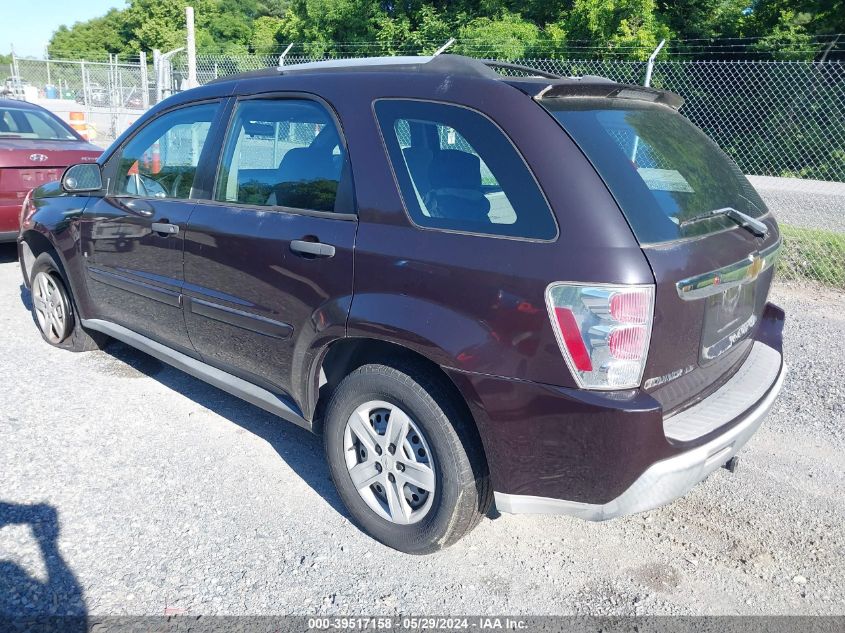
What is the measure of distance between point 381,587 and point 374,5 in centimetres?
2847

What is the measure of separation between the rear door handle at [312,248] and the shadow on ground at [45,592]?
1.60 m

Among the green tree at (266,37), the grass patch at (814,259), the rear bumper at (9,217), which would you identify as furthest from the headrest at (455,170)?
the green tree at (266,37)

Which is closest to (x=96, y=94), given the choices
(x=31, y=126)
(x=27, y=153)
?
(x=31, y=126)

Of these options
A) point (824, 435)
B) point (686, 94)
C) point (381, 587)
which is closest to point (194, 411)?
point (381, 587)

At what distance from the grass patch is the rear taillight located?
20.2 ft

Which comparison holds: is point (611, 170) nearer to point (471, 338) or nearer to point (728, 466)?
point (471, 338)

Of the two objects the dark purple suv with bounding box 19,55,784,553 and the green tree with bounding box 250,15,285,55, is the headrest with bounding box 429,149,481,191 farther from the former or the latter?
the green tree with bounding box 250,15,285,55

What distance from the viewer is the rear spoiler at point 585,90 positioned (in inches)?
105

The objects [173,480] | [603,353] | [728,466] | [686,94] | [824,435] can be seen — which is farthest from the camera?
[686,94]

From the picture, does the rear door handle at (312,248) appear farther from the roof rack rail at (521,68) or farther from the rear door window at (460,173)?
the roof rack rail at (521,68)

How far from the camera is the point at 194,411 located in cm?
439

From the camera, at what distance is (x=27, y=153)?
720cm

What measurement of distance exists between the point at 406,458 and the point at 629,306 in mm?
1107

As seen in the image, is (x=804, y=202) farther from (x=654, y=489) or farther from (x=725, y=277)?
(x=654, y=489)
